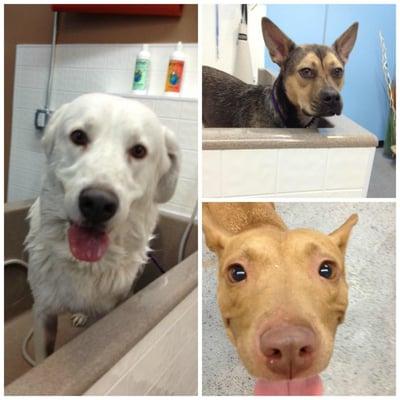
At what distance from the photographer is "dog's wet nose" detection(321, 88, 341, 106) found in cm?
87

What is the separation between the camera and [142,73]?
1.06 metres

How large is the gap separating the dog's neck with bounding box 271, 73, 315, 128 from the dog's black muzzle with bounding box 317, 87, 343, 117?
0.04 meters

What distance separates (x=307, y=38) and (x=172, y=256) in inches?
34.6

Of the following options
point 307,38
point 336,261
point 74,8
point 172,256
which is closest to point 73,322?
point 172,256

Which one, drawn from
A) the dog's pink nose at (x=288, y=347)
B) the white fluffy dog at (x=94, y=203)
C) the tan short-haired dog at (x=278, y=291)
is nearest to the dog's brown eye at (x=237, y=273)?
the tan short-haired dog at (x=278, y=291)

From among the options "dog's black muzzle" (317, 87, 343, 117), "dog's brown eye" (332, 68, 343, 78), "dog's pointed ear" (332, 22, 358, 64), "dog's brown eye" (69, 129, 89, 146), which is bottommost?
"dog's brown eye" (69, 129, 89, 146)

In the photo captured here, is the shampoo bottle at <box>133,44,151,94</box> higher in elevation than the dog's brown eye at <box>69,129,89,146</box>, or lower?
higher

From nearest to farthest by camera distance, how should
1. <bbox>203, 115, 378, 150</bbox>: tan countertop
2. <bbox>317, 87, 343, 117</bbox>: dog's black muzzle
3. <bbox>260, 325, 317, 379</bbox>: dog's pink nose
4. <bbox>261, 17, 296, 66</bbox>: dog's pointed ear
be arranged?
1. <bbox>260, 325, 317, 379</bbox>: dog's pink nose
2. <bbox>203, 115, 378, 150</bbox>: tan countertop
3. <bbox>317, 87, 343, 117</bbox>: dog's black muzzle
4. <bbox>261, 17, 296, 66</bbox>: dog's pointed ear

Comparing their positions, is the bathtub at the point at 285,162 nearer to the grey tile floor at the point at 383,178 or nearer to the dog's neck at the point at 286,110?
the grey tile floor at the point at 383,178

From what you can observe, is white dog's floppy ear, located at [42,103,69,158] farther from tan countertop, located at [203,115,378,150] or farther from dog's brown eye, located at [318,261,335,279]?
dog's brown eye, located at [318,261,335,279]

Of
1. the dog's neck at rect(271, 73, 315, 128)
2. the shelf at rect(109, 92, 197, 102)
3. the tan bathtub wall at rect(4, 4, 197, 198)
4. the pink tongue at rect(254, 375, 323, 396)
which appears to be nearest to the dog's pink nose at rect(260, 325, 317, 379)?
the pink tongue at rect(254, 375, 323, 396)

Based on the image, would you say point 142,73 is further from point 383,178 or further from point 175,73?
point 383,178

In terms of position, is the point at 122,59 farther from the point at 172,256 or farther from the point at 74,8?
the point at 172,256

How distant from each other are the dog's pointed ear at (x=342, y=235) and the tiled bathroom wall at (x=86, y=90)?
1.55 feet
